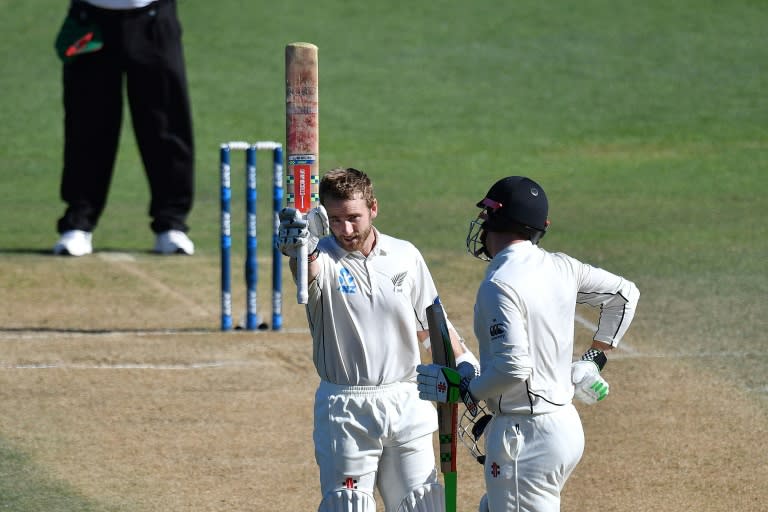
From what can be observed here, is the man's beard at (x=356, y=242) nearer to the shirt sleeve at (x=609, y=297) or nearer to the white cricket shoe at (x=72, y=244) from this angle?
the shirt sleeve at (x=609, y=297)

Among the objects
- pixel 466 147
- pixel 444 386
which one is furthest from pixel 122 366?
pixel 466 147

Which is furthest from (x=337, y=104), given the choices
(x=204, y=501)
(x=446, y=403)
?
(x=446, y=403)

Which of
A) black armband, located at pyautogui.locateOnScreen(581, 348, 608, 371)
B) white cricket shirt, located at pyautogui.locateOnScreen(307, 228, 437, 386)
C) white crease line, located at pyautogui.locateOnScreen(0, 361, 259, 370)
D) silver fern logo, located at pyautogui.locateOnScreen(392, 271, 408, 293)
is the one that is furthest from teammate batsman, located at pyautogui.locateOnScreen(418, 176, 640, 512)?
white crease line, located at pyautogui.locateOnScreen(0, 361, 259, 370)

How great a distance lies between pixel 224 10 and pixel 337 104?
4550mm

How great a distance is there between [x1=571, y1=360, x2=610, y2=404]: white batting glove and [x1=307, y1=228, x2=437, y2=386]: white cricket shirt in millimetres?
774

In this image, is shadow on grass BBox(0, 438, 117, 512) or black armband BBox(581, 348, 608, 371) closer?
black armband BBox(581, 348, 608, 371)

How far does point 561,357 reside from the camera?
546 cm

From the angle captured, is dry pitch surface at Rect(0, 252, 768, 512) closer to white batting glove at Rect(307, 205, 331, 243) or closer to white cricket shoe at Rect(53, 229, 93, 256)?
white cricket shoe at Rect(53, 229, 93, 256)

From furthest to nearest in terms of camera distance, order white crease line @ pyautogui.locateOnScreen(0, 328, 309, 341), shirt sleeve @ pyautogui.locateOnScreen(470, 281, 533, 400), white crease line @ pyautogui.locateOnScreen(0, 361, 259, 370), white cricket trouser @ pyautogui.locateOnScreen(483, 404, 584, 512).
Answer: white crease line @ pyautogui.locateOnScreen(0, 328, 309, 341) → white crease line @ pyautogui.locateOnScreen(0, 361, 259, 370) → white cricket trouser @ pyautogui.locateOnScreen(483, 404, 584, 512) → shirt sleeve @ pyautogui.locateOnScreen(470, 281, 533, 400)

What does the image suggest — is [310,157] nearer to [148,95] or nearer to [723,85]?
[148,95]

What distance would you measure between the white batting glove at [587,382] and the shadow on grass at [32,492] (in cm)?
304

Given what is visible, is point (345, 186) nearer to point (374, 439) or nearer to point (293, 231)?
point (293, 231)

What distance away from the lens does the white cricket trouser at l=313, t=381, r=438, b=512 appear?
588 cm

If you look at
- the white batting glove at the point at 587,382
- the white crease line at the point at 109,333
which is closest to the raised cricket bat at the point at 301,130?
the white batting glove at the point at 587,382
